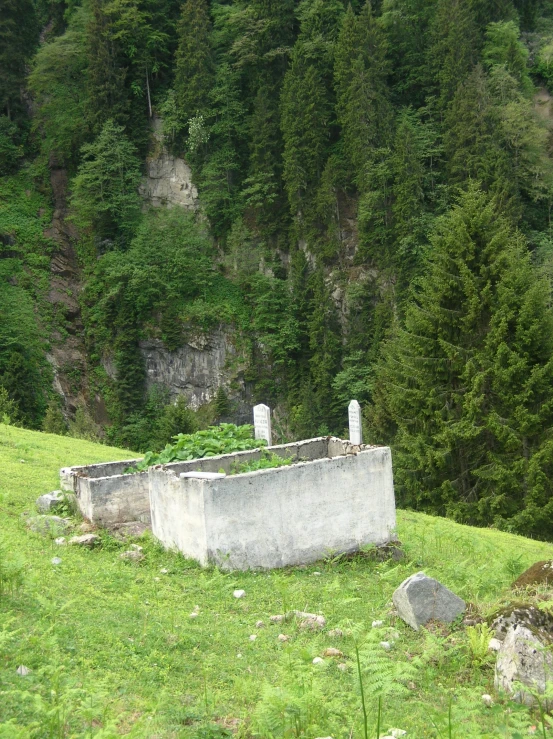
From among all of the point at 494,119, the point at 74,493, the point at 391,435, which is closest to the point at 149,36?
the point at 494,119

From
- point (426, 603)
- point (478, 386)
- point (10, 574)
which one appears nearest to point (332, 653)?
point (426, 603)

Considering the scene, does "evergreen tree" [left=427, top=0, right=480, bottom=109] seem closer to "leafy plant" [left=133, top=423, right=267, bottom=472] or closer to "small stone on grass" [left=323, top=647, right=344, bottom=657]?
"leafy plant" [left=133, top=423, right=267, bottom=472]

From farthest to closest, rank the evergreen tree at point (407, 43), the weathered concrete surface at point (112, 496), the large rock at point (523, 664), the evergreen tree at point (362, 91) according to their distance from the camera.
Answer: the evergreen tree at point (407, 43) → the evergreen tree at point (362, 91) → the weathered concrete surface at point (112, 496) → the large rock at point (523, 664)

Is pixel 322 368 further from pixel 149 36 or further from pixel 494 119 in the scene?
pixel 149 36

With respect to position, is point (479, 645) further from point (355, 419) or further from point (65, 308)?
point (65, 308)

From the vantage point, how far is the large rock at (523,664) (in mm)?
5484

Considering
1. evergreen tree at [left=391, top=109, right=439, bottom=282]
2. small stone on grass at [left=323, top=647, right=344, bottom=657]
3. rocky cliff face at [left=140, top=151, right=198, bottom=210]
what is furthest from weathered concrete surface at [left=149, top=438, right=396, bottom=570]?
rocky cliff face at [left=140, top=151, right=198, bottom=210]

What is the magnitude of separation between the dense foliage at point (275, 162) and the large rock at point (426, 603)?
2153 cm

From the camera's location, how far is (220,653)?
622 cm

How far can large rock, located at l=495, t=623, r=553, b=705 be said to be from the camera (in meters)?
5.48

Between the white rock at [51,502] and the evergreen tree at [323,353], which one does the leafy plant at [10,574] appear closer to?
the white rock at [51,502]

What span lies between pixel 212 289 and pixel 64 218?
9.46 metres

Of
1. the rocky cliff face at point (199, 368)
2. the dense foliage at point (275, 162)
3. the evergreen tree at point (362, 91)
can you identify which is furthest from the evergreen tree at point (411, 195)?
the rocky cliff face at point (199, 368)

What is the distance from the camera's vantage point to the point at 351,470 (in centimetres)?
960
